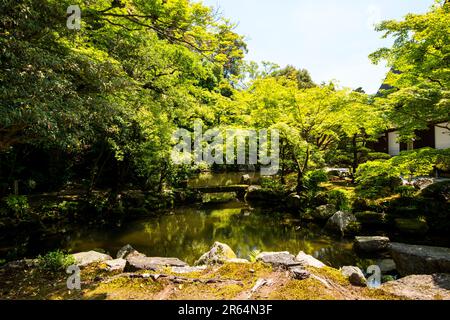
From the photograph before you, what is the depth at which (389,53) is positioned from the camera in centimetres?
Answer: 728

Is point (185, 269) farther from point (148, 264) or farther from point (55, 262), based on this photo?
point (55, 262)

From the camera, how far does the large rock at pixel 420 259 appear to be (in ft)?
16.0

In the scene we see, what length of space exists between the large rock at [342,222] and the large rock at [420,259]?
3.28 meters

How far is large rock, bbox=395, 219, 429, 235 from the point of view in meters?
8.38

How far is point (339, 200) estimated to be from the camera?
10.8 meters

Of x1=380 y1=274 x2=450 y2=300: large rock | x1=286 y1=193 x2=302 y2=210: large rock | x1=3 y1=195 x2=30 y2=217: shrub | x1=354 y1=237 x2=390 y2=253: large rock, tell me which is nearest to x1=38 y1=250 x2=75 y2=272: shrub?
x1=380 y1=274 x2=450 y2=300: large rock

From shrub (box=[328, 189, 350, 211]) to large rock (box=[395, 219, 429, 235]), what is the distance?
6.07 feet

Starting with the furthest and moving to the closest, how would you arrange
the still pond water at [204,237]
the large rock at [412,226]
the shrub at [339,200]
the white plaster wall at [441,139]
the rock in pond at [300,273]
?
the white plaster wall at [441,139], the shrub at [339,200], the large rock at [412,226], the still pond water at [204,237], the rock in pond at [300,273]

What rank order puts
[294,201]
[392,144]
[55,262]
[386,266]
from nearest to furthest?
[55,262], [386,266], [294,201], [392,144]

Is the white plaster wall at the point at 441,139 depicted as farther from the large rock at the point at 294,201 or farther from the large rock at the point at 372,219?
the large rock at the point at 294,201

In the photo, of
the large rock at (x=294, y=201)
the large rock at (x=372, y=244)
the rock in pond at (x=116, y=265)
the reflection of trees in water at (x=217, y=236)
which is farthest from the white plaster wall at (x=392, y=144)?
the rock in pond at (x=116, y=265)

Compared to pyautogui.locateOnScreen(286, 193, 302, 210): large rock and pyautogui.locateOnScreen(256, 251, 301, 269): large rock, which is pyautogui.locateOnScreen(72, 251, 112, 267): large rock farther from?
pyautogui.locateOnScreen(286, 193, 302, 210): large rock

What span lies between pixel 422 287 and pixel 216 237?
23.3 ft

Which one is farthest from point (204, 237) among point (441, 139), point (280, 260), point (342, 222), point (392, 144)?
point (392, 144)
